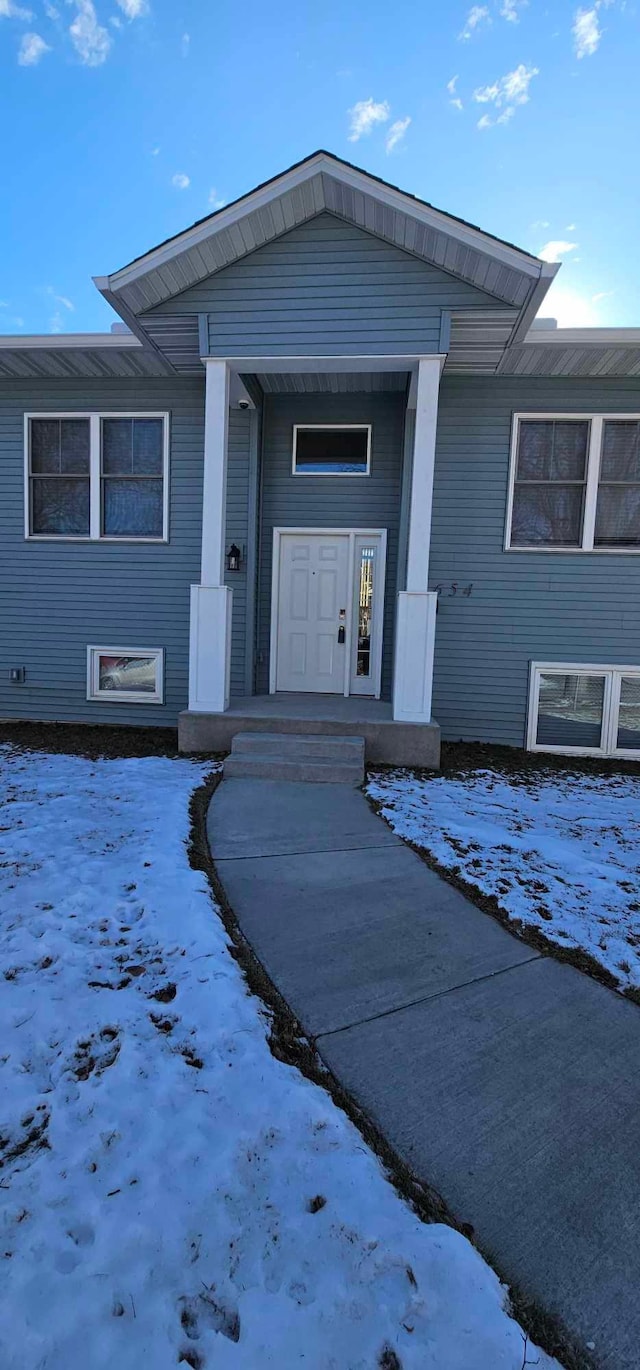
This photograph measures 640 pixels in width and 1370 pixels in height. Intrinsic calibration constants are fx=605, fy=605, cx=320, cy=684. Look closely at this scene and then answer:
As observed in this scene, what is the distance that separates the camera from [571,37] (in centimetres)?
718

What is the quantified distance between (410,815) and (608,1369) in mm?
2958

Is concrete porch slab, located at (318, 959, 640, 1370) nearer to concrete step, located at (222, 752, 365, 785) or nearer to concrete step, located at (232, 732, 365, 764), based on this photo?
concrete step, located at (222, 752, 365, 785)

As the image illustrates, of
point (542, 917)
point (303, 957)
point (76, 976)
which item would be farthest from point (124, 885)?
point (542, 917)

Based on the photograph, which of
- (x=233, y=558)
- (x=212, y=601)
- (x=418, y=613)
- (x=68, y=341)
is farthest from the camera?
(x=233, y=558)

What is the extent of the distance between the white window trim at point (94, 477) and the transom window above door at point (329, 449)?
1.43m

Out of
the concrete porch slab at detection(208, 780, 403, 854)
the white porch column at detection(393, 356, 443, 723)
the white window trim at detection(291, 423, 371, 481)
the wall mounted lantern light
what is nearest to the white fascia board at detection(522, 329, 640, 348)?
the white porch column at detection(393, 356, 443, 723)

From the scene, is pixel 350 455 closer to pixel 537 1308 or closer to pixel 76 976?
pixel 76 976

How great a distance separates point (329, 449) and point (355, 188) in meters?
2.48

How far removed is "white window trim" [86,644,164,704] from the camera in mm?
6676

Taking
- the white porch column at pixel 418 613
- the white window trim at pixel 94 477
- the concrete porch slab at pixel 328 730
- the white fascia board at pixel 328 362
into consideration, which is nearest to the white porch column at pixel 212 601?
the concrete porch slab at pixel 328 730

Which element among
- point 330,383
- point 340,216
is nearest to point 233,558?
point 330,383

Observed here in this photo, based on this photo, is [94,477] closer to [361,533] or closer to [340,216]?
[361,533]

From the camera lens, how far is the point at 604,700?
6.27 meters

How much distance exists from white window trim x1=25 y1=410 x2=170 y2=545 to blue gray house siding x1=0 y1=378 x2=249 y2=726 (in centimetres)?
5
